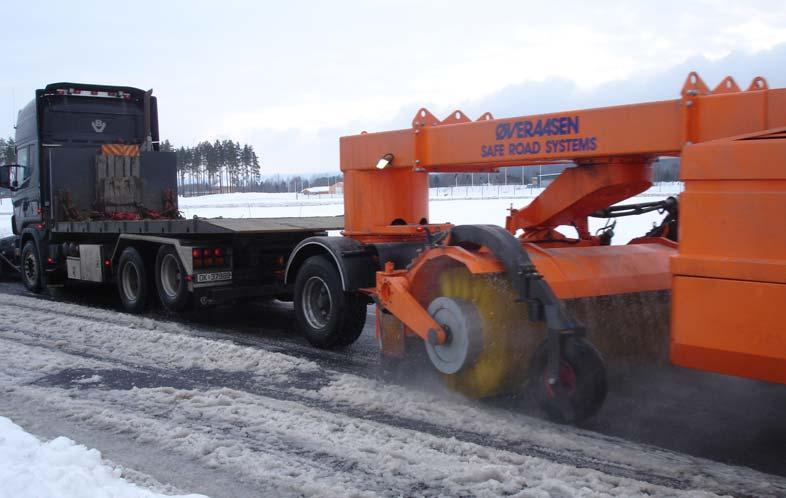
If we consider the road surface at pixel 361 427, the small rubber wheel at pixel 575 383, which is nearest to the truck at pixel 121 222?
the road surface at pixel 361 427

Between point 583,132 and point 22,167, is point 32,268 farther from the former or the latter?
point 583,132

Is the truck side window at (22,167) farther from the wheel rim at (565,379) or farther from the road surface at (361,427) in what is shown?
the wheel rim at (565,379)

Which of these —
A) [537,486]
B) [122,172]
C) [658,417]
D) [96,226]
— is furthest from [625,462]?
[122,172]

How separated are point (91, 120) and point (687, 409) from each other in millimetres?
10916

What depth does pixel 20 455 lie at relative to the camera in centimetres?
408

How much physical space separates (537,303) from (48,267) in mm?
10005

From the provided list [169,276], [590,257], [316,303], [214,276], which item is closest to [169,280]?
[169,276]

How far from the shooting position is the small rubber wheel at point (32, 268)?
1242 centimetres

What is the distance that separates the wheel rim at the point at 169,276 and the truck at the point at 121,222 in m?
0.01

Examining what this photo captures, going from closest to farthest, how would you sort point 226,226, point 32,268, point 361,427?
point 361,427, point 226,226, point 32,268

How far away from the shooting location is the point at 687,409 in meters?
5.34

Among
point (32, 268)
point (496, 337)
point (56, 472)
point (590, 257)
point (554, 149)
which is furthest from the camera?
point (32, 268)

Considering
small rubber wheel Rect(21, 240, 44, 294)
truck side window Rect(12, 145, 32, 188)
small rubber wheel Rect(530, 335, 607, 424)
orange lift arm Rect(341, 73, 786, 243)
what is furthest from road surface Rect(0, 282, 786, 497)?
truck side window Rect(12, 145, 32, 188)

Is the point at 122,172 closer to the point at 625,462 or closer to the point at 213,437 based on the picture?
the point at 213,437
